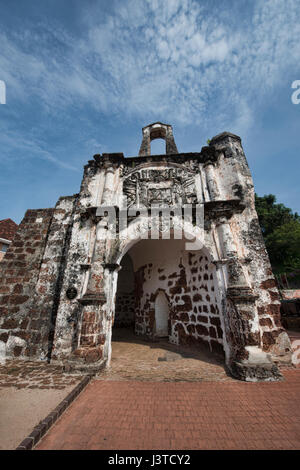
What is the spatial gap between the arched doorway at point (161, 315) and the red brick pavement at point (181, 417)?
13.0 feet

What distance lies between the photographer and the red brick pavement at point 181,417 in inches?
76.3

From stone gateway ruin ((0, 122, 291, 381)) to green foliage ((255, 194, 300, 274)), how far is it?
46.9ft

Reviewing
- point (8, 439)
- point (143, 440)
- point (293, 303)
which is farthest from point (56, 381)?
point (293, 303)

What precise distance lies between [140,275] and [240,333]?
5.13 metres

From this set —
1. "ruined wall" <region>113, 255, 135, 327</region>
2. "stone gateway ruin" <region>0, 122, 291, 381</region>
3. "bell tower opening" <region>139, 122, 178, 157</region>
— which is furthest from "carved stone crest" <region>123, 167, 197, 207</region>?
"ruined wall" <region>113, 255, 135, 327</region>

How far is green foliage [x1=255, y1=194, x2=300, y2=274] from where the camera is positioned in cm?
1605

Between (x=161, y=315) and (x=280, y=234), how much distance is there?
Result: 15261mm

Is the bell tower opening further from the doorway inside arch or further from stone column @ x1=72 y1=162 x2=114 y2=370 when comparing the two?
stone column @ x1=72 y1=162 x2=114 y2=370

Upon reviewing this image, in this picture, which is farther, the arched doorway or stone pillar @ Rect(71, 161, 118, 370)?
the arched doorway

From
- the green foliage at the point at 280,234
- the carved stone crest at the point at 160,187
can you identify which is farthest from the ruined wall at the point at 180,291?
the green foliage at the point at 280,234

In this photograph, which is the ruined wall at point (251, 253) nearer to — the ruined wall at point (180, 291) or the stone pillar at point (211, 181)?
the stone pillar at point (211, 181)

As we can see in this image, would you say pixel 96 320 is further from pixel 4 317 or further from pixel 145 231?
pixel 4 317

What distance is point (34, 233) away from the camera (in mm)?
5445

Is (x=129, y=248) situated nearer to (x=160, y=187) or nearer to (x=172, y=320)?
(x=160, y=187)
